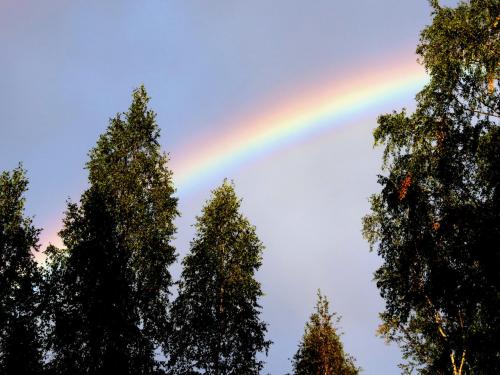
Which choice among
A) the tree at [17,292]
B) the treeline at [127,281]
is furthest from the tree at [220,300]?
the tree at [17,292]

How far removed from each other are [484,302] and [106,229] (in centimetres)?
1680

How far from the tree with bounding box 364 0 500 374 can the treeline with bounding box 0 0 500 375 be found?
0.06 meters

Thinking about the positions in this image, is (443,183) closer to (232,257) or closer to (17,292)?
(232,257)

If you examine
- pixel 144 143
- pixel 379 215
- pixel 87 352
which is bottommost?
pixel 87 352

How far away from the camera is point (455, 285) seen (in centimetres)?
1792

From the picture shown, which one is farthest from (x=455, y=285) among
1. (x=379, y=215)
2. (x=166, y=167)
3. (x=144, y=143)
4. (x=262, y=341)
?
(x=144, y=143)

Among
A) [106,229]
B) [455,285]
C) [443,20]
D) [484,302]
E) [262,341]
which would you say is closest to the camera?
[484,302]

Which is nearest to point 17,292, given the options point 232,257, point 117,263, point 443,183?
point 117,263

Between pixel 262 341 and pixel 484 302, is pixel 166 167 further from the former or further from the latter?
pixel 484 302

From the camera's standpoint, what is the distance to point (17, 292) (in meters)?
23.6

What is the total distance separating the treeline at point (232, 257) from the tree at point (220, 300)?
68 mm

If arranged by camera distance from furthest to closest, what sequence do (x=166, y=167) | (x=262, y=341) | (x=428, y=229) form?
1. (x=166, y=167)
2. (x=262, y=341)
3. (x=428, y=229)

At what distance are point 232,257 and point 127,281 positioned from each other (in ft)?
22.9

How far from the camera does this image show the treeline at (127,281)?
69.8 feet
